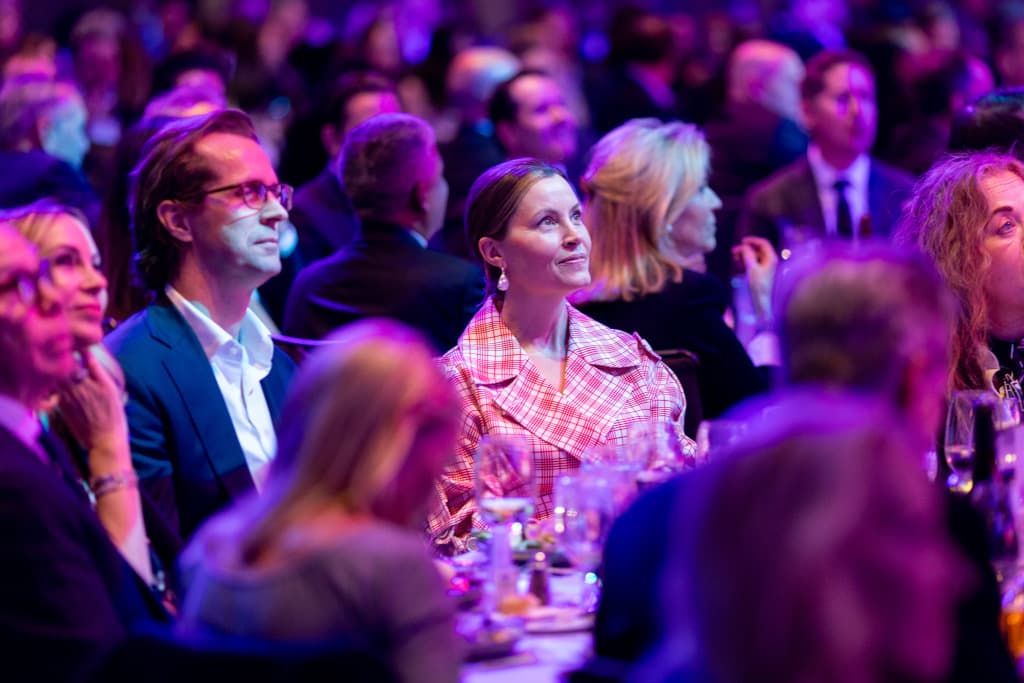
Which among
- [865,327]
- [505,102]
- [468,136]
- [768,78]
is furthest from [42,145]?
[865,327]

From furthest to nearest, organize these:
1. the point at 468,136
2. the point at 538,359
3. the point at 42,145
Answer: the point at 468,136
the point at 42,145
the point at 538,359

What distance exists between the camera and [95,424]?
298 cm

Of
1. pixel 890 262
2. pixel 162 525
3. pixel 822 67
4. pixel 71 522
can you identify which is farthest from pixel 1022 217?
pixel 822 67

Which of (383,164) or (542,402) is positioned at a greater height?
(383,164)

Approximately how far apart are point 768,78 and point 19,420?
6.31 meters

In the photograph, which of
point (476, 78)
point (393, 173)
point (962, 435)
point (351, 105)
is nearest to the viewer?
point (962, 435)

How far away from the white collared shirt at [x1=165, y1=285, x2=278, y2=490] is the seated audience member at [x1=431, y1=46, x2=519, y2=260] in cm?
182

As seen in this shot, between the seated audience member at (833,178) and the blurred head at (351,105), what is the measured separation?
1.75m

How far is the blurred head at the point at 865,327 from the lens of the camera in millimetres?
1949

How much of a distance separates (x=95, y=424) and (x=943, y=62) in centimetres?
585

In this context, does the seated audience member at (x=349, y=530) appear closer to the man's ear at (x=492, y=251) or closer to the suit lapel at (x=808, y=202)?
the man's ear at (x=492, y=251)

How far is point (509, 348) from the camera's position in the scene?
155 inches

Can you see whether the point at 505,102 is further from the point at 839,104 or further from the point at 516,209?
the point at 516,209

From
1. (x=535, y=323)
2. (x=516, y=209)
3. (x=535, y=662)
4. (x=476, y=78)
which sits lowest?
(x=535, y=662)
